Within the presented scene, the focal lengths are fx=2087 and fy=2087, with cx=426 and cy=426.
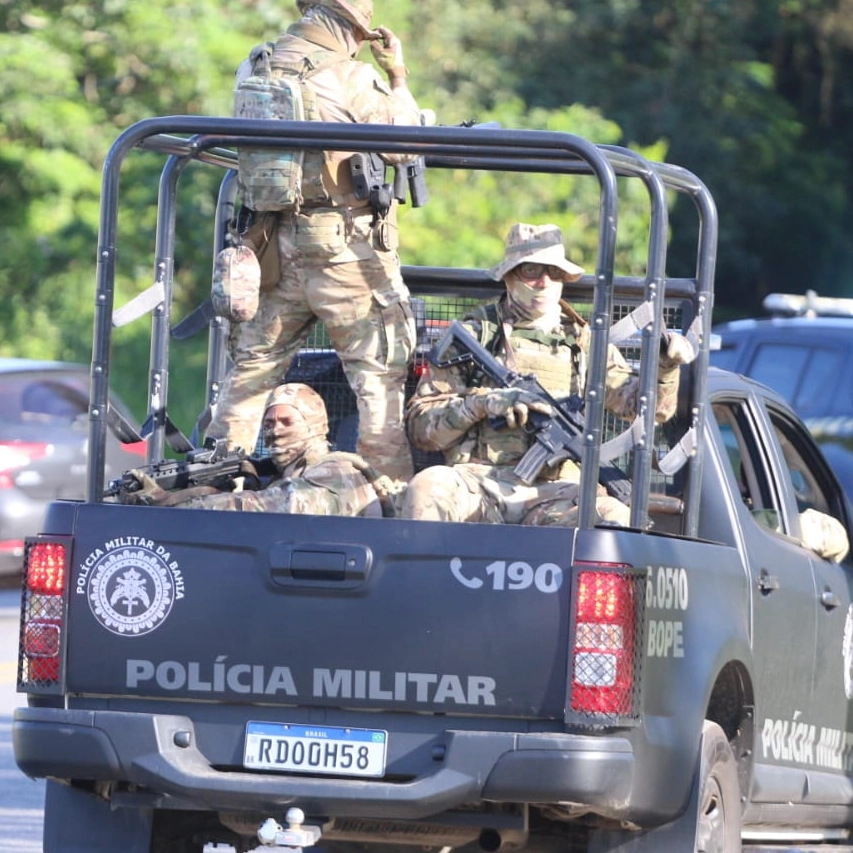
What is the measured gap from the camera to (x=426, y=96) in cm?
2561

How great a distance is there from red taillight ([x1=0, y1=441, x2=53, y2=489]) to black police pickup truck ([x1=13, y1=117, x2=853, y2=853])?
26.9 feet

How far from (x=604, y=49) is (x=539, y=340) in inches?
916

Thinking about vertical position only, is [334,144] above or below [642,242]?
above

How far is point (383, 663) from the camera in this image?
5.14 meters

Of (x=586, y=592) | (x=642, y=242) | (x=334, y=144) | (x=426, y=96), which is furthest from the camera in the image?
(x=426, y=96)

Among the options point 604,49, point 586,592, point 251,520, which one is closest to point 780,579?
point 586,592

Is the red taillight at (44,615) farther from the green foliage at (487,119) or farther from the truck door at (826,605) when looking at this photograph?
the green foliage at (487,119)

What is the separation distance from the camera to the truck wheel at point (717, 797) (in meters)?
5.46

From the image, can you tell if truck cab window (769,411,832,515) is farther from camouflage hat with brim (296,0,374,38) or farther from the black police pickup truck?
camouflage hat with brim (296,0,374,38)

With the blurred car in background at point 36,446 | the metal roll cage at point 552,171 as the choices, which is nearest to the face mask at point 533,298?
the metal roll cage at point 552,171

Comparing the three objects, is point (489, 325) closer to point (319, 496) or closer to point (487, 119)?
point (319, 496)

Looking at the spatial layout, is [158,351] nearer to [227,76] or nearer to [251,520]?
[251,520]

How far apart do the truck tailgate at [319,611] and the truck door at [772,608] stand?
1211 mm

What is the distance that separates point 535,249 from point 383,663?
1.97 m
